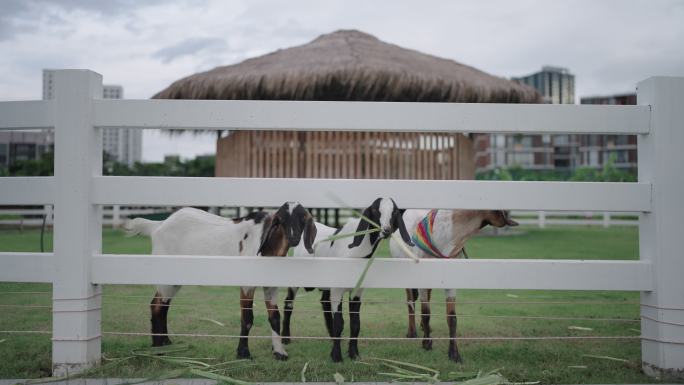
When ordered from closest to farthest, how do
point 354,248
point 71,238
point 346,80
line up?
point 71,238, point 354,248, point 346,80

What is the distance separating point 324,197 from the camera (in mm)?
2760

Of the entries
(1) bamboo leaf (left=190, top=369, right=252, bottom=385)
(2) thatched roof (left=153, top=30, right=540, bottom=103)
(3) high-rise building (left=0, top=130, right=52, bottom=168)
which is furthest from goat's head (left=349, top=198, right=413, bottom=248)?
(3) high-rise building (left=0, top=130, right=52, bottom=168)

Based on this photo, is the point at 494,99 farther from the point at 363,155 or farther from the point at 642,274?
the point at 642,274

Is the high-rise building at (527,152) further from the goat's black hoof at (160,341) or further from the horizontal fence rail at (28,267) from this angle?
the horizontal fence rail at (28,267)

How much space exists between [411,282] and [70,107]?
6.18 feet

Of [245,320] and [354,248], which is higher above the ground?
Result: [354,248]

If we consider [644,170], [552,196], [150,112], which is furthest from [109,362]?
[644,170]

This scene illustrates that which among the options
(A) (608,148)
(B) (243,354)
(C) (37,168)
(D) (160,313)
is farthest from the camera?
(A) (608,148)

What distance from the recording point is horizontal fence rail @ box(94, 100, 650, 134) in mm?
2799

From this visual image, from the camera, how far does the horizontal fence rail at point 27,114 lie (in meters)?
2.80

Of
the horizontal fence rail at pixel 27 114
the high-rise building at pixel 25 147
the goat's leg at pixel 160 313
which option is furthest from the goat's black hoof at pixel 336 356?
the high-rise building at pixel 25 147

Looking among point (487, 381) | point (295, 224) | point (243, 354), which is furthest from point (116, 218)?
point (487, 381)

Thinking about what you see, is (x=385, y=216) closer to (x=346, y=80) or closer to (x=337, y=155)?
(x=337, y=155)

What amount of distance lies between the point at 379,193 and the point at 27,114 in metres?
1.81
